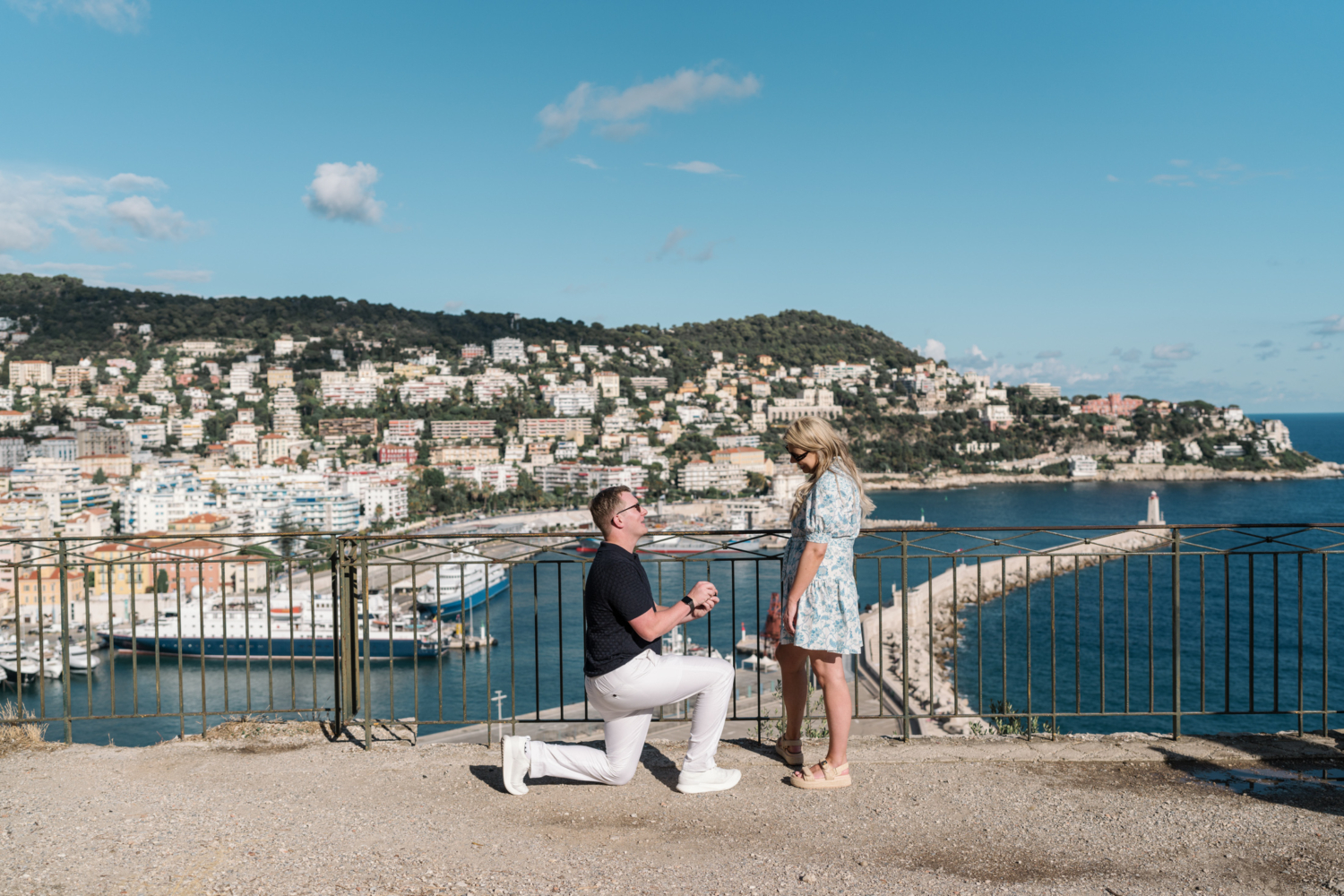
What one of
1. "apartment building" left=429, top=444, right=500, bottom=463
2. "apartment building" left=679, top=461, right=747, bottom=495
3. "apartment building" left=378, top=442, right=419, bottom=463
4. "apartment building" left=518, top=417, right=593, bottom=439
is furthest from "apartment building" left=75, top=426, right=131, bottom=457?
"apartment building" left=679, top=461, right=747, bottom=495

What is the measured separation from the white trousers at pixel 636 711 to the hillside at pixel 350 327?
374 ft

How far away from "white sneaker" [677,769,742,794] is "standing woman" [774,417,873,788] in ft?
0.71

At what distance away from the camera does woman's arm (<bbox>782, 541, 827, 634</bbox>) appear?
101 inches

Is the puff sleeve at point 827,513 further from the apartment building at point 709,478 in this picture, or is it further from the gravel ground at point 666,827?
the apartment building at point 709,478

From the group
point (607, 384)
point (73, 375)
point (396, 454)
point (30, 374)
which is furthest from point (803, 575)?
point (30, 374)

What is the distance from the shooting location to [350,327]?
119125 mm

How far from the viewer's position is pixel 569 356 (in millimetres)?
119250

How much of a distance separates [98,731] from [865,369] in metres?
105

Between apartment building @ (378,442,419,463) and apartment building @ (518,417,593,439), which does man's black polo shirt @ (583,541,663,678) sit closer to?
apartment building @ (378,442,419,463)

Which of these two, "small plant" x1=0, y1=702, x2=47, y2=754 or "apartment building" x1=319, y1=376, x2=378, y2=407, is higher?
"apartment building" x1=319, y1=376, x2=378, y2=407

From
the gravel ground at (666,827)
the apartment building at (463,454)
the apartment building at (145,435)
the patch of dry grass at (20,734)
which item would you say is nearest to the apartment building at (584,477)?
the apartment building at (463,454)

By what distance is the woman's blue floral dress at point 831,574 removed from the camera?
257cm

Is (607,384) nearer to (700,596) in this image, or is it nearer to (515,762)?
(515,762)

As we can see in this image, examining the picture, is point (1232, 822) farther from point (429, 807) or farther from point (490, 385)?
point (490, 385)
